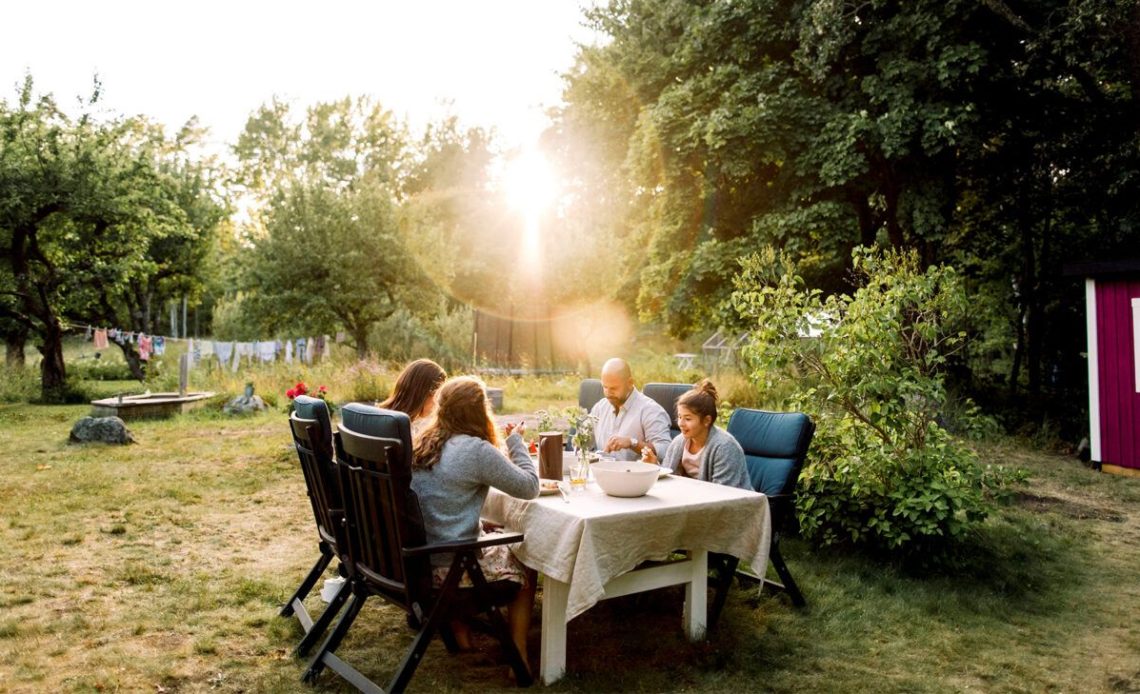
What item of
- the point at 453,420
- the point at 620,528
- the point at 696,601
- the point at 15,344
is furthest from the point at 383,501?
the point at 15,344

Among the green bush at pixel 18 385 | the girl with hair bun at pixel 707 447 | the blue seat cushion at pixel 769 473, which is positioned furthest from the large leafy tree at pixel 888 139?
the green bush at pixel 18 385

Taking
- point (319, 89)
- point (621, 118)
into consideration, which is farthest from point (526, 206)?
point (621, 118)

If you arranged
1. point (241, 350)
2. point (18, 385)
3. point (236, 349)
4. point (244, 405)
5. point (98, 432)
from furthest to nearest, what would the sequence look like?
point (241, 350), point (236, 349), point (18, 385), point (244, 405), point (98, 432)

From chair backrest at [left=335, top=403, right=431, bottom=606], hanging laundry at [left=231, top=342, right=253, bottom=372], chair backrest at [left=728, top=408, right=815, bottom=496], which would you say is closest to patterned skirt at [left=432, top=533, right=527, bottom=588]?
chair backrest at [left=335, top=403, right=431, bottom=606]

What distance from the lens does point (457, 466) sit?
309cm

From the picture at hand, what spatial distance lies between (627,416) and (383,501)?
230 centimetres

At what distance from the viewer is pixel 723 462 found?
400 centimetres

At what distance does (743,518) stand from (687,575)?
1.27ft

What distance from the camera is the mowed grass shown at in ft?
11.1

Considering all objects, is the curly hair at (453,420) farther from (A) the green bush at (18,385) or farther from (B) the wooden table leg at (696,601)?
(A) the green bush at (18,385)

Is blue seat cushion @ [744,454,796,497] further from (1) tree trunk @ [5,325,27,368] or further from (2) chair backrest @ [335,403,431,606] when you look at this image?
(1) tree trunk @ [5,325,27,368]

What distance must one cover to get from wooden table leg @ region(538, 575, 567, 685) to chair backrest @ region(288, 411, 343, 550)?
0.96m

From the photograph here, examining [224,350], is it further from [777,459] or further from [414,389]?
[777,459]

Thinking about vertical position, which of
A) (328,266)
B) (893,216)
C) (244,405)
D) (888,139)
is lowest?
(244,405)
